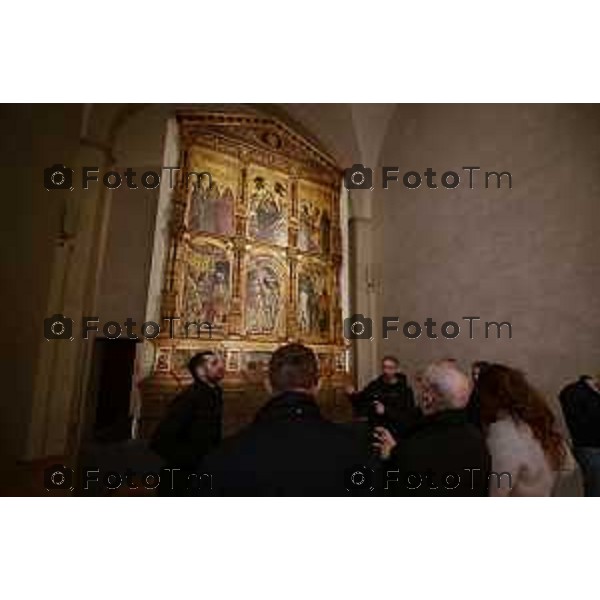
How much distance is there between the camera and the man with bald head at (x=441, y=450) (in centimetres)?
196

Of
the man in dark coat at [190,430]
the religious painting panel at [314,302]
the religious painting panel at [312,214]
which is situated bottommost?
the man in dark coat at [190,430]

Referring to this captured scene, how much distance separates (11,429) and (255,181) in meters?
2.03

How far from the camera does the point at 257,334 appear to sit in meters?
2.78

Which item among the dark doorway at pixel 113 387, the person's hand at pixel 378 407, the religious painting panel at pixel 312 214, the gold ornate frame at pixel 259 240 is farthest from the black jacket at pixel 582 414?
the dark doorway at pixel 113 387

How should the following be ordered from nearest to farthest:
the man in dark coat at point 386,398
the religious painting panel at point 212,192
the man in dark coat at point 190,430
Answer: the man in dark coat at point 190,430
the man in dark coat at point 386,398
the religious painting panel at point 212,192

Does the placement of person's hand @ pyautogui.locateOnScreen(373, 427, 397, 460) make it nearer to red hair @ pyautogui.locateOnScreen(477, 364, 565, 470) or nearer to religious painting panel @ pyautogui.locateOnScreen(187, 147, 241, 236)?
red hair @ pyautogui.locateOnScreen(477, 364, 565, 470)

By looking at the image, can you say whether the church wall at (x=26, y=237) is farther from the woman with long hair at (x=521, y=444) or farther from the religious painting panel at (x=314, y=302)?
the woman with long hair at (x=521, y=444)

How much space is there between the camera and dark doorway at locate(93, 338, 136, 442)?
8.46ft

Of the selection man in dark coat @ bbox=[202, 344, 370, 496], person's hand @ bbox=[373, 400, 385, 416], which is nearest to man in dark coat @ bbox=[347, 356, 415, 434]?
person's hand @ bbox=[373, 400, 385, 416]

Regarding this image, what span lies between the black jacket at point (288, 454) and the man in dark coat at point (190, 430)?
1.64 ft

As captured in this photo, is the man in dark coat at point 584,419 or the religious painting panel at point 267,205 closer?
the man in dark coat at point 584,419

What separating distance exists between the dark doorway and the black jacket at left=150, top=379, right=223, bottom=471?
215 mm
